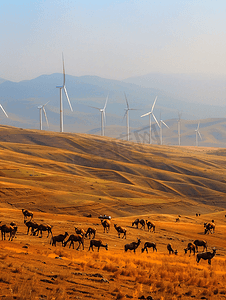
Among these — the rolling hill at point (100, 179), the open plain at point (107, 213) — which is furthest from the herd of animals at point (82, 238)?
the rolling hill at point (100, 179)

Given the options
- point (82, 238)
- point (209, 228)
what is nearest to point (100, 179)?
point (209, 228)

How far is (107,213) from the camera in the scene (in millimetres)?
54125

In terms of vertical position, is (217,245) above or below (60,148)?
below

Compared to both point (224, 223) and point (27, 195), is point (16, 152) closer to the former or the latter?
point (27, 195)

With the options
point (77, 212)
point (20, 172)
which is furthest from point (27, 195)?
point (20, 172)

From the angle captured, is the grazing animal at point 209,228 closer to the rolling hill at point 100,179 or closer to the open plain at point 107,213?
the open plain at point 107,213

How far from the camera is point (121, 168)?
9375cm

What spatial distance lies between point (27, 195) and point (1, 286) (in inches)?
1781

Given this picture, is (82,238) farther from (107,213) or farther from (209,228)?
(107,213)

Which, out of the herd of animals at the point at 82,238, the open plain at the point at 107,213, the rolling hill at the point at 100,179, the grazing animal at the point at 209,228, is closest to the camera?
the open plain at the point at 107,213

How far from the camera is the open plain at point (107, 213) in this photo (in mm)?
14164

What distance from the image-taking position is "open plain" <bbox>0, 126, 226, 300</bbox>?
14164mm

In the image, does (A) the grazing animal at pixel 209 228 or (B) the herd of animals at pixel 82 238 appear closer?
(B) the herd of animals at pixel 82 238

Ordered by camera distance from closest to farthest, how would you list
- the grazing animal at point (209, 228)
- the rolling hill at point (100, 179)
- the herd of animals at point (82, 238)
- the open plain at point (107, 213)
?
the open plain at point (107, 213)
the herd of animals at point (82, 238)
the grazing animal at point (209, 228)
the rolling hill at point (100, 179)
